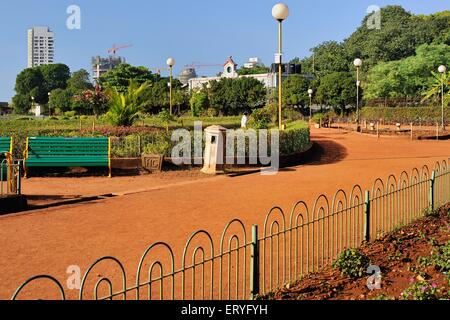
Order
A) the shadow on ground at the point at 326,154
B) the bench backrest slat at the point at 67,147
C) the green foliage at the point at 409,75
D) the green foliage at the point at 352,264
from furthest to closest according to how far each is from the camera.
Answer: the green foliage at the point at 409,75, the shadow on ground at the point at 326,154, the bench backrest slat at the point at 67,147, the green foliage at the point at 352,264

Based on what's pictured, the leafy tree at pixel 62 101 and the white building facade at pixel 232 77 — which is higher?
the white building facade at pixel 232 77

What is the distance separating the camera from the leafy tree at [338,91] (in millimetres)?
58000

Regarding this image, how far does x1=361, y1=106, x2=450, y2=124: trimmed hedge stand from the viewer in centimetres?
4619

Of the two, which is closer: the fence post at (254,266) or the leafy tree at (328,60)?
the fence post at (254,266)

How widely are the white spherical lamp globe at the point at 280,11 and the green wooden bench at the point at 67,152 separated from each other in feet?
21.2

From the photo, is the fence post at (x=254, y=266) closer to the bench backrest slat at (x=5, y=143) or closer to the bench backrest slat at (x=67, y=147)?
the bench backrest slat at (x=67, y=147)

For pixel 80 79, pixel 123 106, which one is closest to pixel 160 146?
pixel 123 106

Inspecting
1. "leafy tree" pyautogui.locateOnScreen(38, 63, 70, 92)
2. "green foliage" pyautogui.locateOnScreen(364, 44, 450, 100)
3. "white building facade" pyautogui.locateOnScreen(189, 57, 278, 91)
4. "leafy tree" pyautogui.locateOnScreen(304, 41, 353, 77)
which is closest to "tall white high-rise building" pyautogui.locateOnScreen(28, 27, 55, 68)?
"leafy tree" pyautogui.locateOnScreen(38, 63, 70, 92)

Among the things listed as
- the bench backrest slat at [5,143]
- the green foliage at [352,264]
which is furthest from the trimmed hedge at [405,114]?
the green foliage at [352,264]

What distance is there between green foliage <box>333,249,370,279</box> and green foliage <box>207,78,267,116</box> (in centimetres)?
5734

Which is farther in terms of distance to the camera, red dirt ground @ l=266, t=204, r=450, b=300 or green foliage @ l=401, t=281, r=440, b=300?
red dirt ground @ l=266, t=204, r=450, b=300

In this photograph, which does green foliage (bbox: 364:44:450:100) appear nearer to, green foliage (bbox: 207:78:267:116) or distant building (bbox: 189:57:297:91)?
green foliage (bbox: 207:78:267:116)

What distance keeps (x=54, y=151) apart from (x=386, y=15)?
315 ft

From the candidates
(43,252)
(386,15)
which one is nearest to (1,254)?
(43,252)
